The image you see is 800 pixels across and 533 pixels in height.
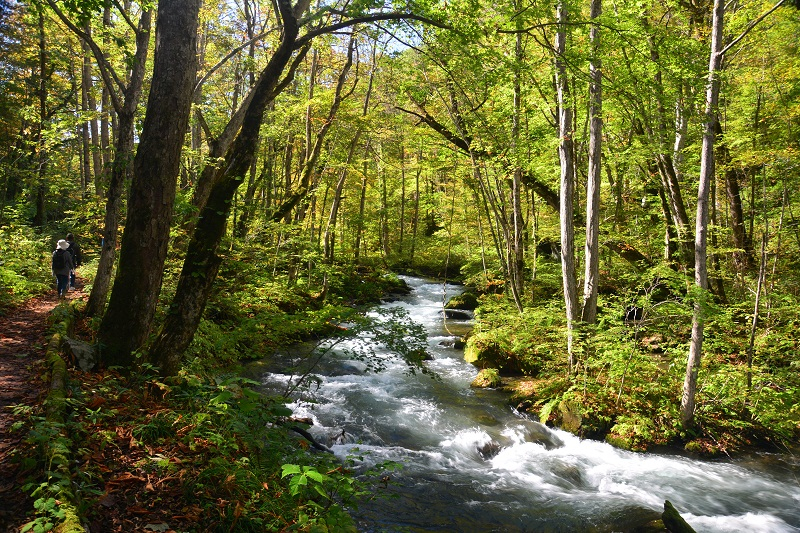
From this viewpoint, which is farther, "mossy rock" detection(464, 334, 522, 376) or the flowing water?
"mossy rock" detection(464, 334, 522, 376)

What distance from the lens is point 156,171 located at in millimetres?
4770

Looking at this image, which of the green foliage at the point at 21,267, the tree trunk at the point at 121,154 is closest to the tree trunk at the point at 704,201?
the tree trunk at the point at 121,154

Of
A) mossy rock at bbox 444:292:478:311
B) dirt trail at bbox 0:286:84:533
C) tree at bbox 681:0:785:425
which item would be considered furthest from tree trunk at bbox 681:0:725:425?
mossy rock at bbox 444:292:478:311

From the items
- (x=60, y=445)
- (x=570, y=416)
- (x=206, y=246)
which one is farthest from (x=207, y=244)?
(x=570, y=416)

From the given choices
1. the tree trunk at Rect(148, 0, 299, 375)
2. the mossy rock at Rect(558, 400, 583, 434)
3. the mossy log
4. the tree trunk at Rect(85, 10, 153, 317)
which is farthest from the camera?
the mossy rock at Rect(558, 400, 583, 434)

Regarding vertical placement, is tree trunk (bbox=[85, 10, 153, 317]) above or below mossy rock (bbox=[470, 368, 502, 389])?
above

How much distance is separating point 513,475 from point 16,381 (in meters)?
7.08

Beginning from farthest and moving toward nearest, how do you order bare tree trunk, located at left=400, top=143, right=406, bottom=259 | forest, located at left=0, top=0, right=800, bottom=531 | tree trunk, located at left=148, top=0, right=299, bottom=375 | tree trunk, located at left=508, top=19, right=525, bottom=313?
bare tree trunk, located at left=400, top=143, right=406, bottom=259
tree trunk, located at left=508, top=19, right=525, bottom=313
tree trunk, located at left=148, top=0, right=299, bottom=375
forest, located at left=0, top=0, right=800, bottom=531

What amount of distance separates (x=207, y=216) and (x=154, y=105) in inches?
50.7

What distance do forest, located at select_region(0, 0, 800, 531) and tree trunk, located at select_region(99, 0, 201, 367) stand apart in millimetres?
24

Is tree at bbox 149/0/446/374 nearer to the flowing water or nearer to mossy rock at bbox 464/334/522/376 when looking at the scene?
the flowing water

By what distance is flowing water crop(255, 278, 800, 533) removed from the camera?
6117 millimetres

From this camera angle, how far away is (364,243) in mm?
30844

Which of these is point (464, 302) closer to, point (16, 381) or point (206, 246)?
point (206, 246)
